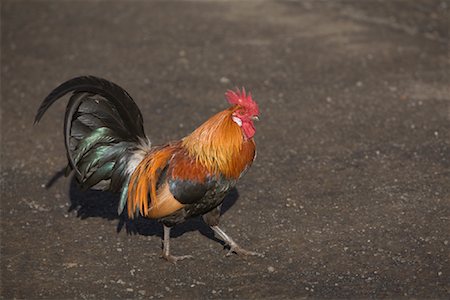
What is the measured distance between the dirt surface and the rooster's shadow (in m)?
0.02

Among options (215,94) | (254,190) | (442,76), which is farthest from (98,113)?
(442,76)

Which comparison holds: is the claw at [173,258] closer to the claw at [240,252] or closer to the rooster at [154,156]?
the rooster at [154,156]

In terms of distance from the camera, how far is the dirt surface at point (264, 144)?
6.71 metres

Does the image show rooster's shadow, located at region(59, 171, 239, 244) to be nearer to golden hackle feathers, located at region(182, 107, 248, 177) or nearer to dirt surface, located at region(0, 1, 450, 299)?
dirt surface, located at region(0, 1, 450, 299)

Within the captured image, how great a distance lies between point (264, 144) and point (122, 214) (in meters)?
2.20

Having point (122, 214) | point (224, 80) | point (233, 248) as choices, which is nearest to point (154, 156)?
point (233, 248)

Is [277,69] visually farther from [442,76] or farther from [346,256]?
[346,256]

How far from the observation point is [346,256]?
6.85 m

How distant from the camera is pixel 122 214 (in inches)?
309

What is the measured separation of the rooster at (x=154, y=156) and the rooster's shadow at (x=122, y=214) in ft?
1.96

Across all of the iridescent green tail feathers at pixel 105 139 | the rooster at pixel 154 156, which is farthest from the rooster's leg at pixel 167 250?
the iridescent green tail feathers at pixel 105 139

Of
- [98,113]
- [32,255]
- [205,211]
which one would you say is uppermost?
[98,113]

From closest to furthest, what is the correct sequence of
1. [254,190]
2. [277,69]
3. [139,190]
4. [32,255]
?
1. [139,190]
2. [32,255]
3. [254,190]
4. [277,69]

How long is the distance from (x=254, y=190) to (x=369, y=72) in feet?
12.3
